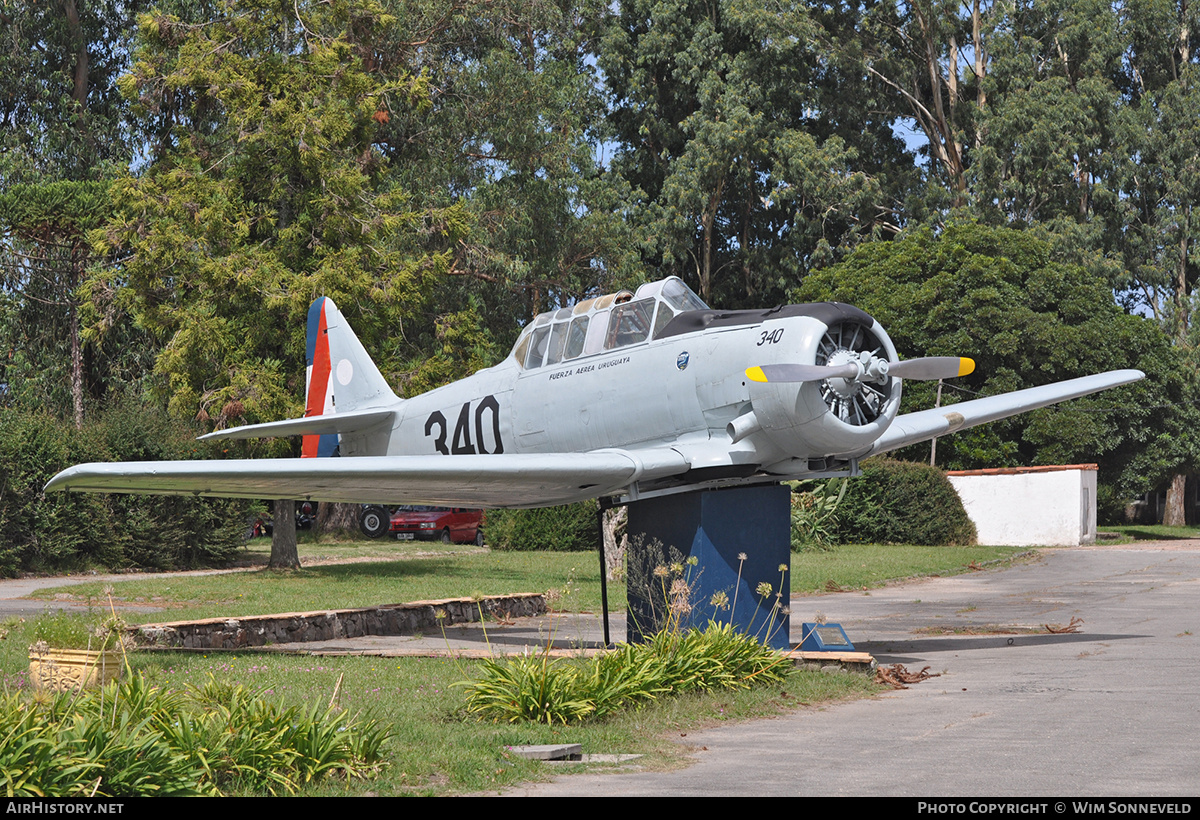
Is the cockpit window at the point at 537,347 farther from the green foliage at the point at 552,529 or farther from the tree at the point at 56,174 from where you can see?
the tree at the point at 56,174

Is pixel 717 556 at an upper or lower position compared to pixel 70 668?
upper

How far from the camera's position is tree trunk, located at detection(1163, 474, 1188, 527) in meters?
55.5

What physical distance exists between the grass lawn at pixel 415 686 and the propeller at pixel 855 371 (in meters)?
2.68

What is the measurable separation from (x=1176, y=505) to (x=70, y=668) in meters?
57.1

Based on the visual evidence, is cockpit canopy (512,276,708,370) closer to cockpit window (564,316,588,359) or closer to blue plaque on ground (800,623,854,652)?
cockpit window (564,316,588,359)

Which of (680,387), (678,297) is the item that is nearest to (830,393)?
(680,387)

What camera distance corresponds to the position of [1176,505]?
55.8m

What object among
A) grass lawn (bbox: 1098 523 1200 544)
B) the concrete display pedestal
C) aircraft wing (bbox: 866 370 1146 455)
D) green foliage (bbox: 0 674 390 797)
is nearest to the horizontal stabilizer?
the concrete display pedestal

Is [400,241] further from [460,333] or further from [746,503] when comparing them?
[746,503]

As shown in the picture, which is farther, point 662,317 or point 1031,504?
point 1031,504

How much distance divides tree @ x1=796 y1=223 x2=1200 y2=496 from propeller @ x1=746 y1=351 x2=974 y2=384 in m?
30.4

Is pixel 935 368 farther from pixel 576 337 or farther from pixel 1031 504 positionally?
pixel 1031 504

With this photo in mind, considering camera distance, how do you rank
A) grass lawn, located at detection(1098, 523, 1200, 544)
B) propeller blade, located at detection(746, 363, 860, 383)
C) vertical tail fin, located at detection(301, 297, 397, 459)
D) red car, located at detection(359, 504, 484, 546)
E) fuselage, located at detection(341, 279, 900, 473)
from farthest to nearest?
grass lawn, located at detection(1098, 523, 1200, 544) → red car, located at detection(359, 504, 484, 546) → vertical tail fin, located at detection(301, 297, 397, 459) → fuselage, located at detection(341, 279, 900, 473) → propeller blade, located at detection(746, 363, 860, 383)

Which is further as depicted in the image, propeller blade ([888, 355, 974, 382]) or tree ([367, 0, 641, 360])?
tree ([367, 0, 641, 360])
